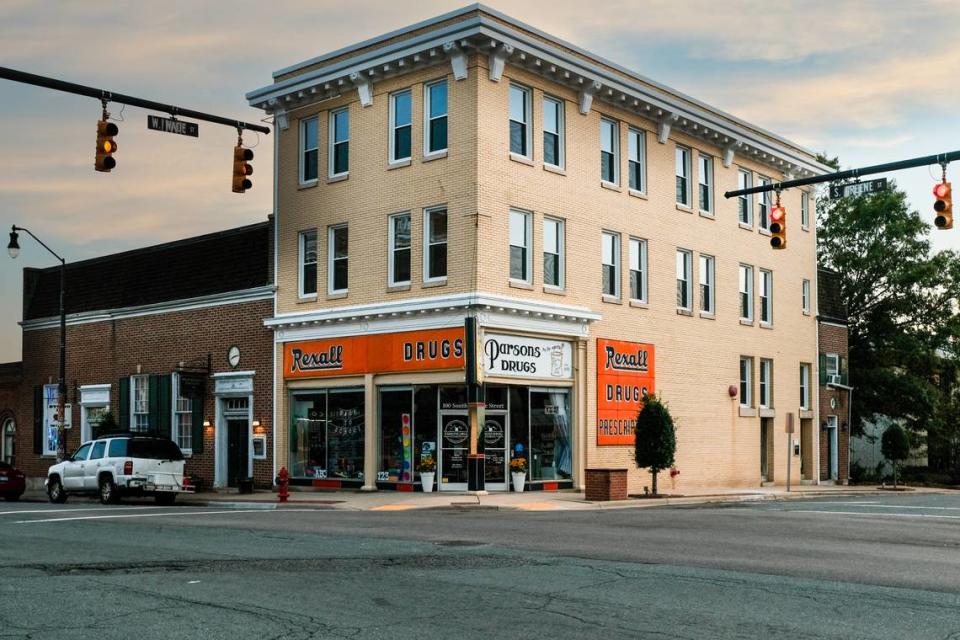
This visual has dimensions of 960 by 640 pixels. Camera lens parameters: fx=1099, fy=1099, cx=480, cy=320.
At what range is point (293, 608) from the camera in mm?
9867

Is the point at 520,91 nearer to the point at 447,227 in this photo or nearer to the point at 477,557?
the point at 447,227

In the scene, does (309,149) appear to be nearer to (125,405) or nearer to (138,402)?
(138,402)

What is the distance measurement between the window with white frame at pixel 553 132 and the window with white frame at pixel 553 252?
1.74 metres

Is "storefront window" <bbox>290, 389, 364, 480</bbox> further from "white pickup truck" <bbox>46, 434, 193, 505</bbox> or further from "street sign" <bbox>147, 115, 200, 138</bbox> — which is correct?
"street sign" <bbox>147, 115, 200, 138</bbox>

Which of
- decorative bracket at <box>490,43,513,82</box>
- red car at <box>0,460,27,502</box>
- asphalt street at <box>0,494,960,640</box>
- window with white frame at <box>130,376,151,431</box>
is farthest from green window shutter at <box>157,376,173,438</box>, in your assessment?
asphalt street at <box>0,494,960,640</box>

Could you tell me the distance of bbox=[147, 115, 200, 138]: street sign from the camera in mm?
20938

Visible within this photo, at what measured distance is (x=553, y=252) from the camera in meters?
31.3

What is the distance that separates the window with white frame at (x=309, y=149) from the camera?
110 ft

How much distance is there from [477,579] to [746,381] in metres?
29.3

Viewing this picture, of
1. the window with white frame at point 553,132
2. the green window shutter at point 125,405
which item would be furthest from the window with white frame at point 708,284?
the green window shutter at point 125,405

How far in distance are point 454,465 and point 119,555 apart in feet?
53.3

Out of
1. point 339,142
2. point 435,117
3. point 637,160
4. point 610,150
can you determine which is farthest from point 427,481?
point 637,160

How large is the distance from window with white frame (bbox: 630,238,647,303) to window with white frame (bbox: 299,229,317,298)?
9.76 metres

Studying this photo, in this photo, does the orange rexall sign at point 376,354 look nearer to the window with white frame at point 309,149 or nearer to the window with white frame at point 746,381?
the window with white frame at point 309,149
